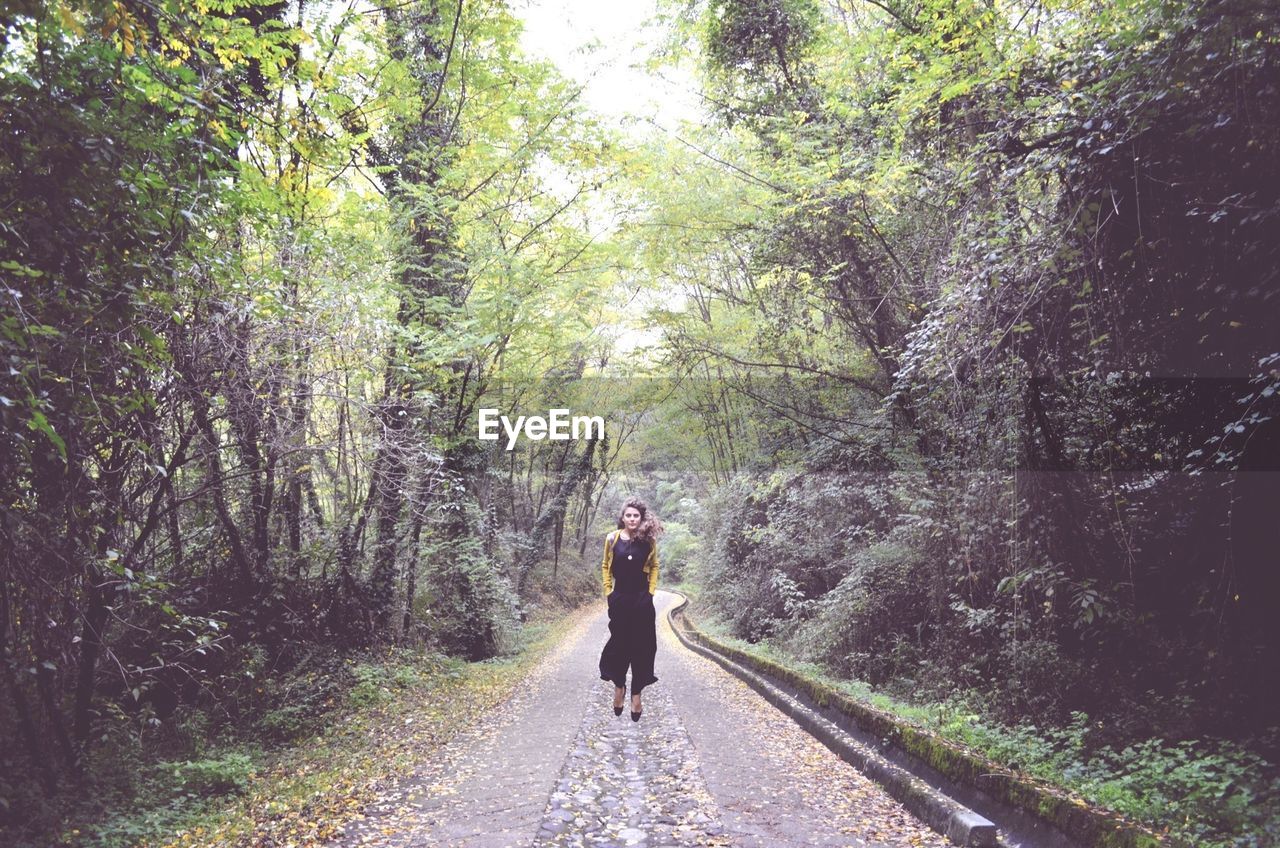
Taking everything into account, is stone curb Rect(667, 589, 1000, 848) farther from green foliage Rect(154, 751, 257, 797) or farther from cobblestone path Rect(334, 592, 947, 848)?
green foliage Rect(154, 751, 257, 797)

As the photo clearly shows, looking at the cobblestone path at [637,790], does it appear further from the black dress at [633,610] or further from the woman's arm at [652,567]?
the woman's arm at [652,567]

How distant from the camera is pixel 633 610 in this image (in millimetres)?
6926

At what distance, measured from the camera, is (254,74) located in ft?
25.3

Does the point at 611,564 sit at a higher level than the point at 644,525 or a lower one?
lower

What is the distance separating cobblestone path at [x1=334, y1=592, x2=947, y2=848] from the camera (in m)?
4.60

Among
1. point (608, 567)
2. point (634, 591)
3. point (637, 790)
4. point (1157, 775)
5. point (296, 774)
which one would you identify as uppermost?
point (608, 567)

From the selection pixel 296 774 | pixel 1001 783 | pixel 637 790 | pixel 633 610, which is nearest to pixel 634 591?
pixel 633 610

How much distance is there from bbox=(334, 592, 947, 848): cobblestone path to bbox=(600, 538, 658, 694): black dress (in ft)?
2.86

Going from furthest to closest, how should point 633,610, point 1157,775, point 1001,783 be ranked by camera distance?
1. point 633,610
2. point 1001,783
3. point 1157,775

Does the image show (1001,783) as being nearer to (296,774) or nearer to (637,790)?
(637,790)

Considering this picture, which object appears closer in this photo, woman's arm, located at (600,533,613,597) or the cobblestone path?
the cobblestone path

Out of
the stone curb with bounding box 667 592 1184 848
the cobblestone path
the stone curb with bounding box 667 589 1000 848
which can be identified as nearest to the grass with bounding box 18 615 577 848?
the cobblestone path

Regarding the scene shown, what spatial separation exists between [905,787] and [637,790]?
2025mm

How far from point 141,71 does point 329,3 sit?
521 cm
